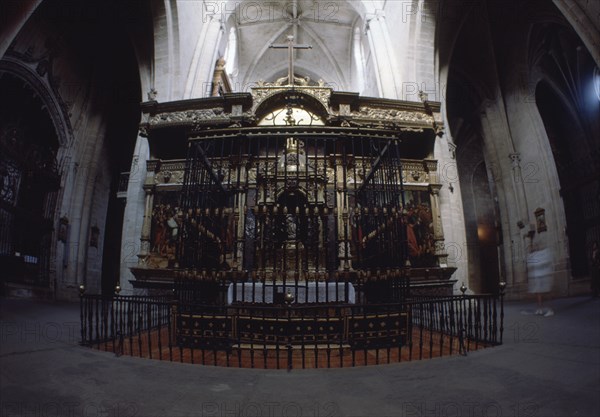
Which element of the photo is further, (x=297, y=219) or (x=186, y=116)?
(x=186, y=116)

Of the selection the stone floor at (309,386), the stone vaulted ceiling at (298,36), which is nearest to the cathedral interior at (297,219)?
the stone floor at (309,386)

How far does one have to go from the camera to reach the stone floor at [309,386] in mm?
2246

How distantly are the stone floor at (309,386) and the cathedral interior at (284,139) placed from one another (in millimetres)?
1709

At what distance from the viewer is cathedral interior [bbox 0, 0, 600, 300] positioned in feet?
22.9

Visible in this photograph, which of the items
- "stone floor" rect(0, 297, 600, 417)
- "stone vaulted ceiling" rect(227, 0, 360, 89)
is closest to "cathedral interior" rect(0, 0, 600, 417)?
"stone floor" rect(0, 297, 600, 417)

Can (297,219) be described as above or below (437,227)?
below

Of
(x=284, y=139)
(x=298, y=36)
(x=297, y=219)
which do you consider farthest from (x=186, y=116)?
(x=298, y=36)

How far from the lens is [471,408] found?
7.39 ft

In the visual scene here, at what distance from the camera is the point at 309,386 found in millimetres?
2617

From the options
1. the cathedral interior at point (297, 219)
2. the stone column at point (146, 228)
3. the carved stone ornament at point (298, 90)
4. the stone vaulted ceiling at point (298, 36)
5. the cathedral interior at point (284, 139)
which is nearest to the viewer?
the cathedral interior at point (297, 219)

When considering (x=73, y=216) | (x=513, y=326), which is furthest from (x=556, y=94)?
(x=73, y=216)

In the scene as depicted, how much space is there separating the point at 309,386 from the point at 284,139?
576cm

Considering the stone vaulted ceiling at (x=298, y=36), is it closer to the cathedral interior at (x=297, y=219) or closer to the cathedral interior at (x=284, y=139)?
the cathedral interior at (x=297, y=219)

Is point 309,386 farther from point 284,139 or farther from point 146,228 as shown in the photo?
point 146,228
